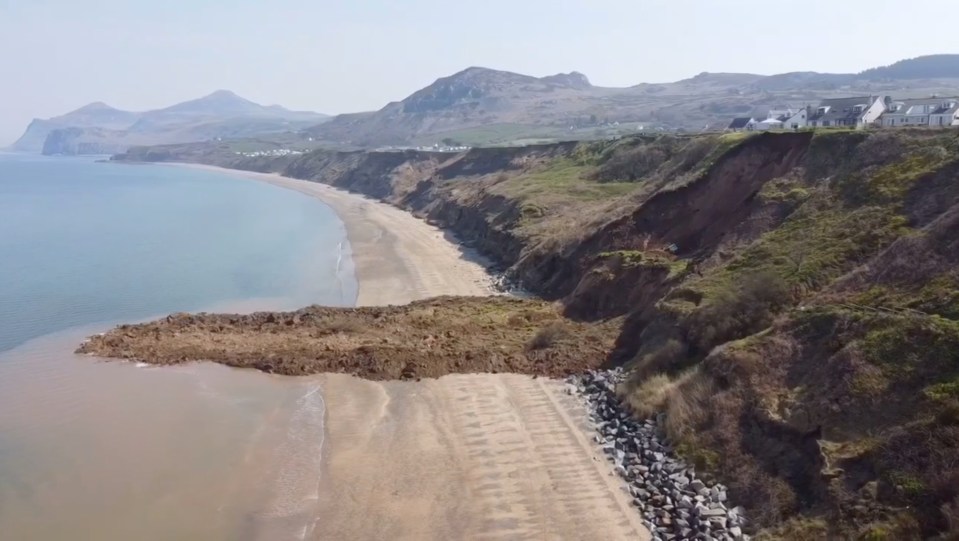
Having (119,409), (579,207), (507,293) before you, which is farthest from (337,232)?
(119,409)

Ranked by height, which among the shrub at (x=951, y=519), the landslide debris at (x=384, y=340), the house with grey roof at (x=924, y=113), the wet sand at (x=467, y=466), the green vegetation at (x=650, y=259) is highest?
the house with grey roof at (x=924, y=113)

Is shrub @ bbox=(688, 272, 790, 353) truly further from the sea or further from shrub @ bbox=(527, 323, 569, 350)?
the sea

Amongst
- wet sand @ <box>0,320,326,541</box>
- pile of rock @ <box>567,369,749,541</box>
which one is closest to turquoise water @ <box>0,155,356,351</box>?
wet sand @ <box>0,320,326,541</box>

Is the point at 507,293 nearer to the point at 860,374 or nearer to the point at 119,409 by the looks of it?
the point at 119,409

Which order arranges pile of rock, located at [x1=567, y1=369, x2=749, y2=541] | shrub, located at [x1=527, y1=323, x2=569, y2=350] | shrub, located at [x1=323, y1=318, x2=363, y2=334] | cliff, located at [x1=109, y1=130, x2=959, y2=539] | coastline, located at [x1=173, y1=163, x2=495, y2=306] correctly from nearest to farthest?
cliff, located at [x1=109, y1=130, x2=959, y2=539]
pile of rock, located at [x1=567, y1=369, x2=749, y2=541]
shrub, located at [x1=527, y1=323, x2=569, y2=350]
shrub, located at [x1=323, y1=318, x2=363, y2=334]
coastline, located at [x1=173, y1=163, x2=495, y2=306]

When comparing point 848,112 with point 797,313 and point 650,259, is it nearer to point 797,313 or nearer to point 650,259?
point 650,259

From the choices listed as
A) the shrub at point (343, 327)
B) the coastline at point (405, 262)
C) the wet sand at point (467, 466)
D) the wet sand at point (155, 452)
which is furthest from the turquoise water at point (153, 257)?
the wet sand at point (467, 466)

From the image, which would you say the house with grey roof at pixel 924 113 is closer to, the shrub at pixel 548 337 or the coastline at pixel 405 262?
the coastline at pixel 405 262
